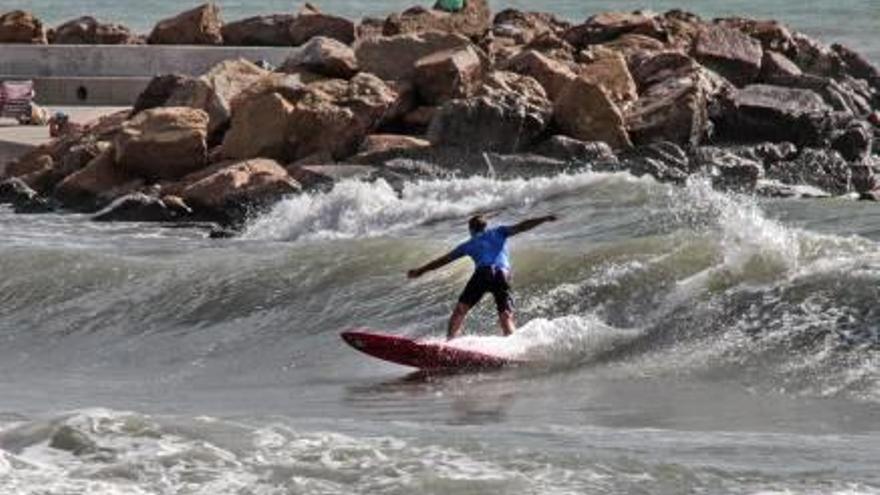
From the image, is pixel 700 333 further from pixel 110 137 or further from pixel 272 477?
pixel 110 137

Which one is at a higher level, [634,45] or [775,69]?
[634,45]

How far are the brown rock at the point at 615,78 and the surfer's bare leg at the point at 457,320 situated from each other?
1091cm

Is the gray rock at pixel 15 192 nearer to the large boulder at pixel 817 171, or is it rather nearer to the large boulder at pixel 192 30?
the large boulder at pixel 192 30

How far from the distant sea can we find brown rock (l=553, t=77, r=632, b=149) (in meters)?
28.7

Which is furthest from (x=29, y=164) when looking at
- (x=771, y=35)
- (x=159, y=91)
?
(x=771, y=35)

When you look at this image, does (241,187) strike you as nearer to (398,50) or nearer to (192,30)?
(398,50)

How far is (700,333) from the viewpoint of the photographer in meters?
17.7

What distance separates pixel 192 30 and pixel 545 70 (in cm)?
1241

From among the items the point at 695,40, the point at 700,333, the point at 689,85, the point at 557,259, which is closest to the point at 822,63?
the point at 695,40

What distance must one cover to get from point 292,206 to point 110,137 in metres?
5.17

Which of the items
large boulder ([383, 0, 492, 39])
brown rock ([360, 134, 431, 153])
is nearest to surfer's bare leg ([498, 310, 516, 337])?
brown rock ([360, 134, 431, 153])

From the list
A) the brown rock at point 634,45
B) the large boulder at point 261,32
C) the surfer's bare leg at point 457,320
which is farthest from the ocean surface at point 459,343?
the large boulder at point 261,32

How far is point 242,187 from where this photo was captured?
89.0ft

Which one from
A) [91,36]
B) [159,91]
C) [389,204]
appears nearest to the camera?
[389,204]
